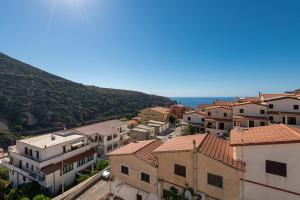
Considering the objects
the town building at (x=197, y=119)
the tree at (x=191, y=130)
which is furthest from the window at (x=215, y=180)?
the town building at (x=197, y=119)

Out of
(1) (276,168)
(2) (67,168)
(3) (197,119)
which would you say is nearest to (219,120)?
(3) (197,119)

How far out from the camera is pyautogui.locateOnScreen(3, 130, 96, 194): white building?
33.4 m

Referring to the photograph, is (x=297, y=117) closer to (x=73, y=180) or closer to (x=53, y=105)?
(x=73, y=180)

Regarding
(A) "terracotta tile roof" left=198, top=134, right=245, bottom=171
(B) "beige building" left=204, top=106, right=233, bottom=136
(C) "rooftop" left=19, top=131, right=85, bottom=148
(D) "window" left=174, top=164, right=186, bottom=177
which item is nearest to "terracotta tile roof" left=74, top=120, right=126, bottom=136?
(C) "rooftop" left=19, top=131, right=85, bottom=148

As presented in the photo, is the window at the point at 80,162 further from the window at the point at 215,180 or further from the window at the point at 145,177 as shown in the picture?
the window at the point at 215,180

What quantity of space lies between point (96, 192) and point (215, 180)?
676 inches

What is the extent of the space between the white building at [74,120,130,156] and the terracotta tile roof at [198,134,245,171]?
29283mm

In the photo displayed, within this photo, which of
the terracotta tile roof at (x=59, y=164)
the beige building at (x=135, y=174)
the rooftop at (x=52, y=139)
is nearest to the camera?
the beige building at (x=135, y=174)

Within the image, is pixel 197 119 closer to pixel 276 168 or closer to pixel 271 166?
pixel 271 166

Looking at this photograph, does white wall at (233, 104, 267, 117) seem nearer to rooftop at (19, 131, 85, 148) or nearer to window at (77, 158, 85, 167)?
window at (77, 158, 85, 167)

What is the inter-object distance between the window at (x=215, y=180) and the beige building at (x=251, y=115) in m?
28.0

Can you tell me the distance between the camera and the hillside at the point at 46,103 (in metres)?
93.6

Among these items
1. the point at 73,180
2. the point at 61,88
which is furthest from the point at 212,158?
the point at 61,88

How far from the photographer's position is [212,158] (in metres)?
17.9
